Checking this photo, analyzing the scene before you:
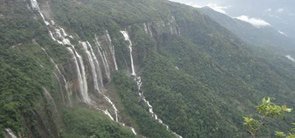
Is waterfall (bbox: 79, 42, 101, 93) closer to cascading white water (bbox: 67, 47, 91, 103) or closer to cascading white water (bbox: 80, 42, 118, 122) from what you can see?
cascading white water (bbox: 80, 42, 118, 122)

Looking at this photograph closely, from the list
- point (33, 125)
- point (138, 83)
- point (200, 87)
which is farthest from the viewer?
point (200, 87)

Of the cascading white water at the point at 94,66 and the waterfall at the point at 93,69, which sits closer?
the cascading white water at the point at 94,66

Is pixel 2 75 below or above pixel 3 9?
below

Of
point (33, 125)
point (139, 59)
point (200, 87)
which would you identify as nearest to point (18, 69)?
point (33, 125)

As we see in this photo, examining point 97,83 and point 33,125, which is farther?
point 97,83

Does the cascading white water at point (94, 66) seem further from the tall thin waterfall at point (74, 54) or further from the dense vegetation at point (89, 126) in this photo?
the dense vegetation at point (89, 126)

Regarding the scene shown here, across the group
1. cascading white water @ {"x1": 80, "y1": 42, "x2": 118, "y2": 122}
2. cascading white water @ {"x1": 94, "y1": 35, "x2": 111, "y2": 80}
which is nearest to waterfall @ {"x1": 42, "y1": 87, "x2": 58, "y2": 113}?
cascading white water @ {"x1": 80, "y1": 42, "x2": 118, "y2": 122}

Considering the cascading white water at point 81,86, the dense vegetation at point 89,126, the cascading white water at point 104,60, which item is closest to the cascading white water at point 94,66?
A: the cascading white water at point 104,60

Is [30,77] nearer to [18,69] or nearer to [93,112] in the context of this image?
[18,69]
